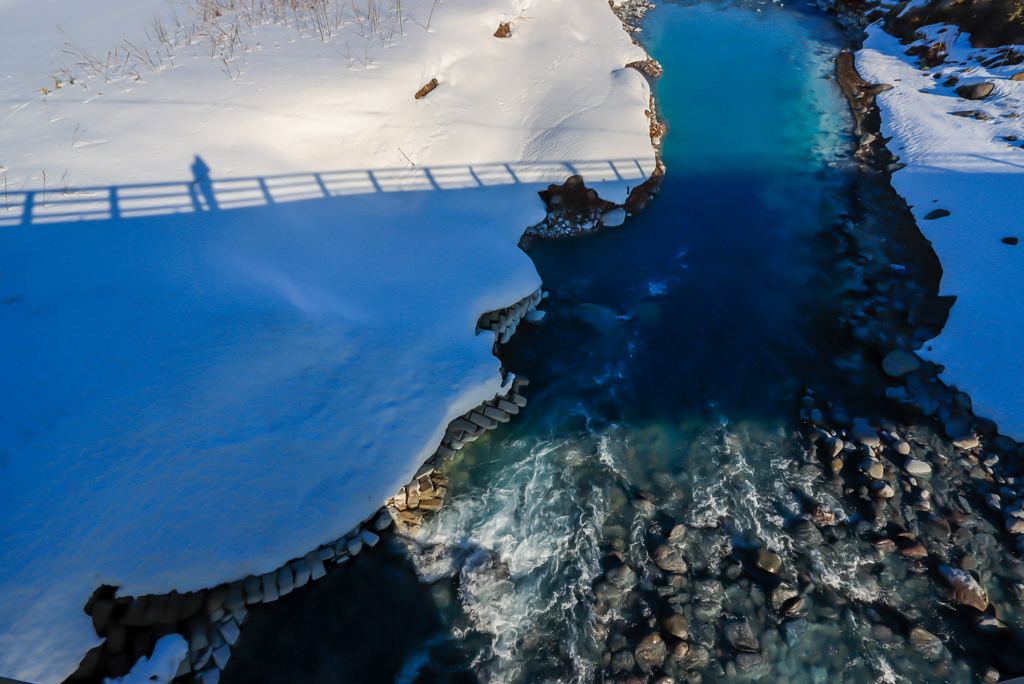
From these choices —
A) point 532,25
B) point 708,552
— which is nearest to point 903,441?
point 708,552

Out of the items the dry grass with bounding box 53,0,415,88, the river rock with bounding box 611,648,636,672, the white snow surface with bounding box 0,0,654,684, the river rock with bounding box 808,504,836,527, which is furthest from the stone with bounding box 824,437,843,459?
the dry grass with bounding box 53,0,415,88

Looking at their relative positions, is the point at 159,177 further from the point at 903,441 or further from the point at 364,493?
the point at 903,441

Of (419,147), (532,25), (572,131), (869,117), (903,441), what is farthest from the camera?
(532,25)

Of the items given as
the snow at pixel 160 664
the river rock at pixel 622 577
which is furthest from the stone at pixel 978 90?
the snow at pixel 160 664

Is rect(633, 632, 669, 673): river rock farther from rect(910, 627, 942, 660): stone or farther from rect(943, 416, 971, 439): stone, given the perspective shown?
rect(943, 416, 971, 439): stone

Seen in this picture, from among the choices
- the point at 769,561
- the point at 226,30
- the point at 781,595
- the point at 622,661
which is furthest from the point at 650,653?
the point at 226,30
